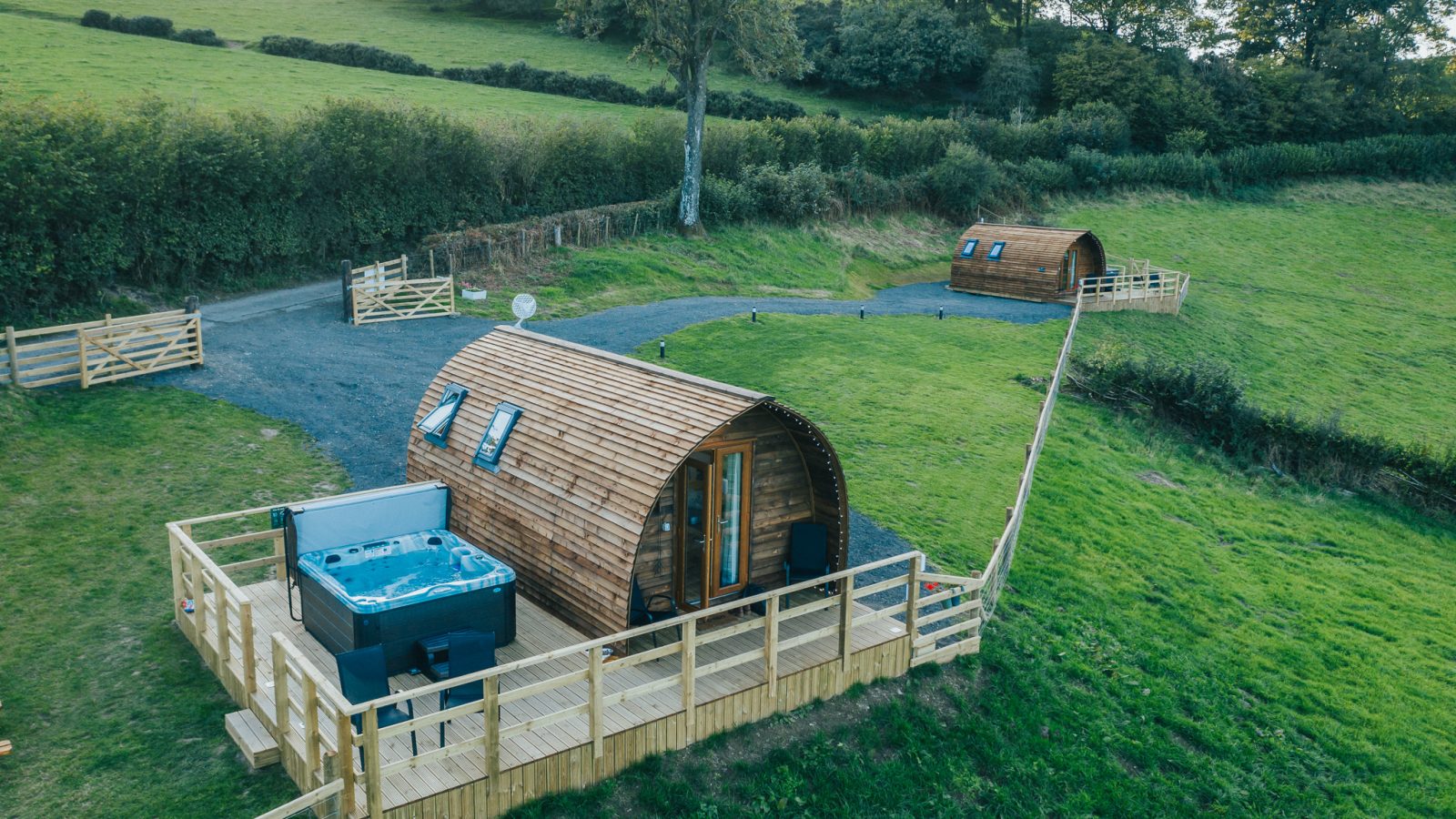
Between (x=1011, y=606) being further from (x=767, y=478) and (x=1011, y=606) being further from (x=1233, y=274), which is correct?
(x=1233, y=274)

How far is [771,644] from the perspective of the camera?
10.9m

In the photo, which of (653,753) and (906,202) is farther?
(906,202)

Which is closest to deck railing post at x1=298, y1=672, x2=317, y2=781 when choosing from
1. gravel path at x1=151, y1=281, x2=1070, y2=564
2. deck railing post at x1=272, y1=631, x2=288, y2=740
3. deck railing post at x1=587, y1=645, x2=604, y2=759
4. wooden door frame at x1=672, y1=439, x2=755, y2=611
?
deck railing post at x1=272, y1=631, x2=288, y2=740

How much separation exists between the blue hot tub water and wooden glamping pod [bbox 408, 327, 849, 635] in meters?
0.63

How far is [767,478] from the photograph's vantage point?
12.5m

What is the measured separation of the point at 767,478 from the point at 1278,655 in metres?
9.02

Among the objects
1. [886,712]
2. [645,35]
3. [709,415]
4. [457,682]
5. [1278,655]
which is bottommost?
[1278,655]

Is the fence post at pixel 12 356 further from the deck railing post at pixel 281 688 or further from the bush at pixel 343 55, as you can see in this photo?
the bush at pixel 343 55

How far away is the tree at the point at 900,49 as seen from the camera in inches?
2586

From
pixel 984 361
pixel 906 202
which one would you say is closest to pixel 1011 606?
pixel 984 361

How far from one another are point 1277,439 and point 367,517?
2134 cm

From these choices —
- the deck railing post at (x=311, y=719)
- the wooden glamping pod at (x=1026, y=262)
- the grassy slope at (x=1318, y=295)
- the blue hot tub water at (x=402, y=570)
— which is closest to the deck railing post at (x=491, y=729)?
the deck railing post at (x=311, y=719)

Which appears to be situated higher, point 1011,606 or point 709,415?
point 709,415

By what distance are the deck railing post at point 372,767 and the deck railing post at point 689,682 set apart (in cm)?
295
